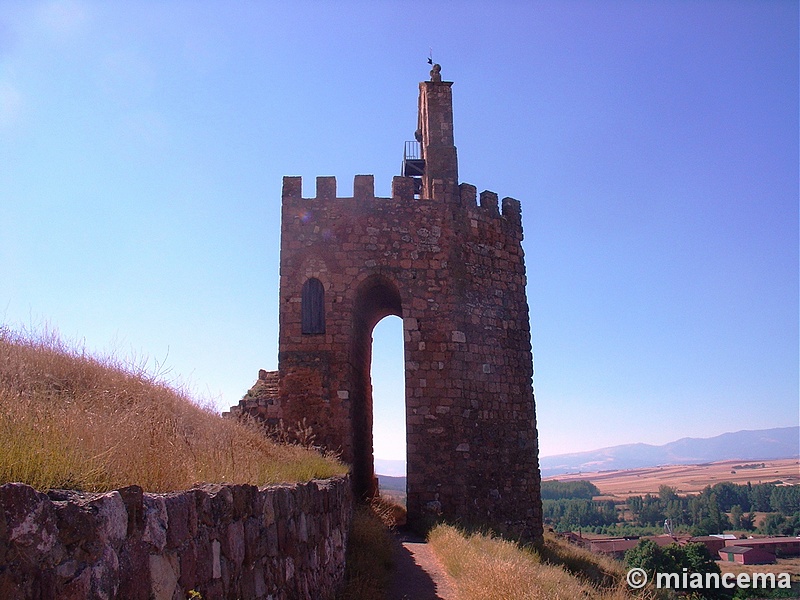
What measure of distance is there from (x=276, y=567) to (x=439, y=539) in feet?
21.4

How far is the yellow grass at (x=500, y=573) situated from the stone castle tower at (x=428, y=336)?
184 centimetres

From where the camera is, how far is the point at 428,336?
544 inches

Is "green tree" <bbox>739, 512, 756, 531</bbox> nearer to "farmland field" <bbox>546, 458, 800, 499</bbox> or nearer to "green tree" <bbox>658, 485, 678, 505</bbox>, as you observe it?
"farmland field" <bbox>546, 458, 800, 499</bbox>

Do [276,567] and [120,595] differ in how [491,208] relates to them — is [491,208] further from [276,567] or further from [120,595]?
[120,595]

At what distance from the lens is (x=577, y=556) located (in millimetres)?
14016

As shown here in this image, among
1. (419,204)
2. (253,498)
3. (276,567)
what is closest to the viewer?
(253,498)

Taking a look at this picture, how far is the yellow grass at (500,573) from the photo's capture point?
7148 millimetres

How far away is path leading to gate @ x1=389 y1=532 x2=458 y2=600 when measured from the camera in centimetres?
820

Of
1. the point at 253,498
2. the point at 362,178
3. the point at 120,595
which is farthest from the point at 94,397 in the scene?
the point at 362,178

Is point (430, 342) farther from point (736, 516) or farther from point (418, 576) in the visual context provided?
point (736, 516)

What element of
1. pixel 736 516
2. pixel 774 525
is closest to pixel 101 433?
pixel 774 525

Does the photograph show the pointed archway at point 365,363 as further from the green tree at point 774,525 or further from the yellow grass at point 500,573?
the green tree at point 774,525

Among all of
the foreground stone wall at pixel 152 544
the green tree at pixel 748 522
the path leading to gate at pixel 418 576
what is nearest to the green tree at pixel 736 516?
the green tree at pixel 748 522

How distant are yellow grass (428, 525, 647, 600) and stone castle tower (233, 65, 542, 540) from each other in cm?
184
